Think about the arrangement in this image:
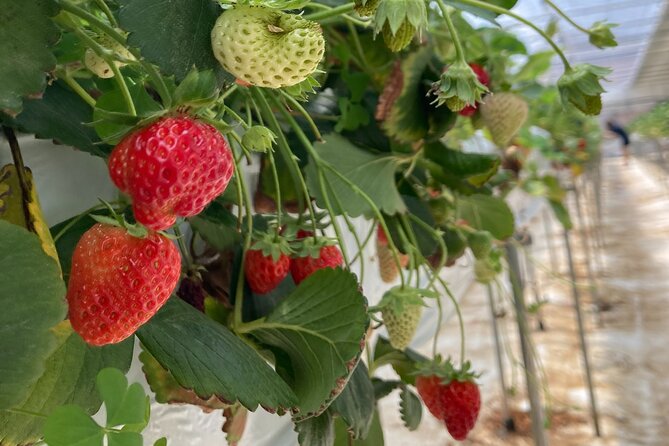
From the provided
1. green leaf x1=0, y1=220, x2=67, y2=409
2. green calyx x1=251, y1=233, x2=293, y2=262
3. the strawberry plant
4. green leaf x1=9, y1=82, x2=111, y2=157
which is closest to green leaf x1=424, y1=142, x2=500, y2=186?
the strawberry plant

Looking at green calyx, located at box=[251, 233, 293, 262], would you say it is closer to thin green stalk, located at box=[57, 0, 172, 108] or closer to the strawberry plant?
the strawberry plant

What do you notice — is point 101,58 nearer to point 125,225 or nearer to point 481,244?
point 125,225

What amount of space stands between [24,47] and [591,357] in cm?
287

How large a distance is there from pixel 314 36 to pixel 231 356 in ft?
0.56

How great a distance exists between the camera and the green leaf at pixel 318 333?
37cm

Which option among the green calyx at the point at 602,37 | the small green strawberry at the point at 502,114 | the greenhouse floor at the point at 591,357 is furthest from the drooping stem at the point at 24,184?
the greenhouse floor at the point at 591,357

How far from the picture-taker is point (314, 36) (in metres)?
0.24

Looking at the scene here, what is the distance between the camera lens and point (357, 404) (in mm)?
467

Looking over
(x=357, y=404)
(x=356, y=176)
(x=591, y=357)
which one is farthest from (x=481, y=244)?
(x=591, y=357)

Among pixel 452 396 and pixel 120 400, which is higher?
pixel 120 400

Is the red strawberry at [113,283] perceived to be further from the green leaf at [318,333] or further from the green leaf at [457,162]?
the green leaf at [457,162]

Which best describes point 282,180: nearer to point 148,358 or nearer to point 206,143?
point 148,358

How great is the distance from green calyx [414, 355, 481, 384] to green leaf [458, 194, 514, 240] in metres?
0.25

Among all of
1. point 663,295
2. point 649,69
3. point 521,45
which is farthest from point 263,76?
point 649,69
